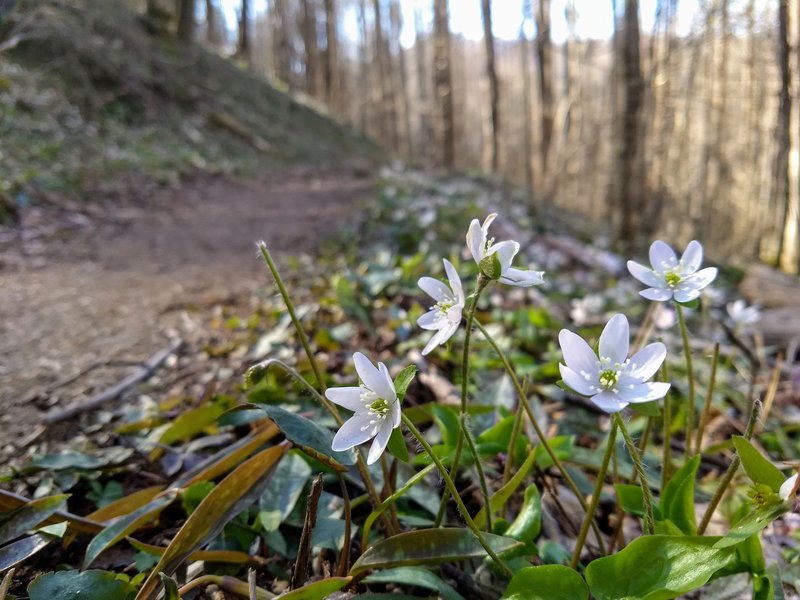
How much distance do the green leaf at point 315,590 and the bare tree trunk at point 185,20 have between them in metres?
12.0

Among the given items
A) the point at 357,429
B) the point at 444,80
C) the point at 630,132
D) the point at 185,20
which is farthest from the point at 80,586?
the point at 185,20

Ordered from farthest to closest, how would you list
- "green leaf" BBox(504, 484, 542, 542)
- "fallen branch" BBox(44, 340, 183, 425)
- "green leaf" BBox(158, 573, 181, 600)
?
"fallen branch" BBox(44, 340, 183, 425), "green leaf" BBox(504, 484, 542, 542), "green leaf" BBox(158, 573, 181, 600)

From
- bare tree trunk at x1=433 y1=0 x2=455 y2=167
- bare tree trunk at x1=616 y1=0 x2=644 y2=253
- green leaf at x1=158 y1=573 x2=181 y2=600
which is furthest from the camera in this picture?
bare tree trunk at x1=433 y1=0 x2=455 y2=167

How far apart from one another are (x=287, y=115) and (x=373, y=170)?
3677 mm

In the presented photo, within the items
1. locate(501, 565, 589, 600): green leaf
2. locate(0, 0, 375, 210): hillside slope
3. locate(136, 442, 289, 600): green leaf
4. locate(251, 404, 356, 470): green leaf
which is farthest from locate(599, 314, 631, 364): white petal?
locate(0, 0, 375, 210): hillside slope

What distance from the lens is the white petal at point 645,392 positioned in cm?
72

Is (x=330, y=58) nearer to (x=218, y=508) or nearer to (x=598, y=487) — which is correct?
(x=218, y=508)

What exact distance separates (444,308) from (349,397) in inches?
9.5

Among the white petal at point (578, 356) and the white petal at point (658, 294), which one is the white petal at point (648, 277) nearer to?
the white petal at point (658, 294)

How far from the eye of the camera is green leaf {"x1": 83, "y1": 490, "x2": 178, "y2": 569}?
108 centimetres

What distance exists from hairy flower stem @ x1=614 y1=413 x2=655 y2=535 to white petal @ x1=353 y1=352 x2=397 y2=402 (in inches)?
12.7

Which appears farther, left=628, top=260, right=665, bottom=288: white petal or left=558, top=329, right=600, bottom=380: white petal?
left=628, top=260, right=665, bottom=288: white petal

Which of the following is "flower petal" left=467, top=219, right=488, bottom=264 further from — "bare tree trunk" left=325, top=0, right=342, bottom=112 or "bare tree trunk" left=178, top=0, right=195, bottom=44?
"bare tree trunk" left=325, top=0, right=342, bottom=112

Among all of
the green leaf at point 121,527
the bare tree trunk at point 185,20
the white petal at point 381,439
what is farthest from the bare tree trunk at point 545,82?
the white petal at point 381,439
